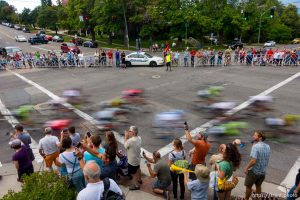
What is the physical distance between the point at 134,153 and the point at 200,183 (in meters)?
2.25

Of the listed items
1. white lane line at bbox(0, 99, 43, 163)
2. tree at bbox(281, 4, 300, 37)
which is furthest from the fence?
tree at bbox(281, 4, 300, 37)

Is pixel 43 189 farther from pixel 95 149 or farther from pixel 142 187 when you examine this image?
pixel 142 187

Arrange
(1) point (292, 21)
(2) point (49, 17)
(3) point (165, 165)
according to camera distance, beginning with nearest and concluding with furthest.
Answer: (3) point (165, 165) < (2) point (49, 17) < (1) point (292, 21)

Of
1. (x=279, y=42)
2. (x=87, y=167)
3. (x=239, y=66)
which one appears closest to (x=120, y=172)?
(x=87, y=167)

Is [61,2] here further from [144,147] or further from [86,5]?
[144,147]

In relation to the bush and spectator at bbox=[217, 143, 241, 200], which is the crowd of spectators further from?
the bush

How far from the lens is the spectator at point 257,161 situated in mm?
6750

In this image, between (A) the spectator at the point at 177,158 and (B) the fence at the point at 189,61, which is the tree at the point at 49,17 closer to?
(B) the fence at the point at 189,61

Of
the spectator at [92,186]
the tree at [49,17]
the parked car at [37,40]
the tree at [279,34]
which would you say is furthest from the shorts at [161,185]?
the tree at [49,17]

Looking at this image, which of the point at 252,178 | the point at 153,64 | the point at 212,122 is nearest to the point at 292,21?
the point at 153,64

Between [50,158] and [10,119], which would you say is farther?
[10,119]

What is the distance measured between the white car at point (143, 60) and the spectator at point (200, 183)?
A: 22.4 m

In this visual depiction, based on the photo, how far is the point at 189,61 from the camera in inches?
1122

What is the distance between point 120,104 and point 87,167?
9312mm
